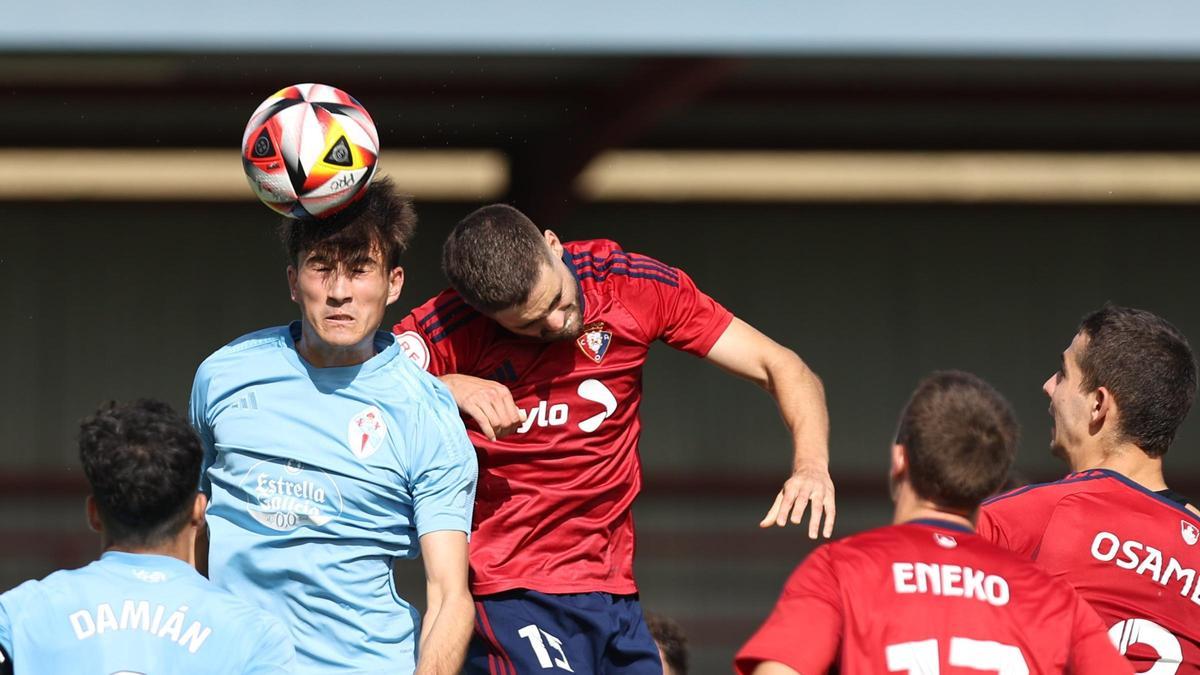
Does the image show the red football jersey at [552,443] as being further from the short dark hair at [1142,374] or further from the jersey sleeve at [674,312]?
the short dark hair at [1142,374]

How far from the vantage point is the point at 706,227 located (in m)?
15.1

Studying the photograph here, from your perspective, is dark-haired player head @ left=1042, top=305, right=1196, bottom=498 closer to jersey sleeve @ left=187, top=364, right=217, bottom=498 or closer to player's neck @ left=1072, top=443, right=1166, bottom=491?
player's neck @ left=1072, top=443, right=1166, bottom=491

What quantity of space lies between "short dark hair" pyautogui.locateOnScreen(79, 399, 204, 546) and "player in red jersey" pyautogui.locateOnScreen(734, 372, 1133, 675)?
4.11ft

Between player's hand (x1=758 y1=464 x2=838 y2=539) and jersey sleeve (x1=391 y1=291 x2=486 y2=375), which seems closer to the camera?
player's hand (x1=758 y1=464 x2=838 y2=539)

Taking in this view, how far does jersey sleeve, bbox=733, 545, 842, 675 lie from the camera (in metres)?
2.88

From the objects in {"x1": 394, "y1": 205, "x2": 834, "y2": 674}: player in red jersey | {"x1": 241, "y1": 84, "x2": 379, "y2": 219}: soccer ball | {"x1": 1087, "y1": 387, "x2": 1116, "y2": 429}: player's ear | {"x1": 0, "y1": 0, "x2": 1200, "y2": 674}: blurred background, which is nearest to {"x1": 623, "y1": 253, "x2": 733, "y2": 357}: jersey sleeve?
{"x1": 394, "y1": 205, "x2": 834, "y2": 674}: player in red jersey

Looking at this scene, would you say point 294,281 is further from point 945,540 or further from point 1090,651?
point 1090,651

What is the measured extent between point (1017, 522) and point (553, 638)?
1.42 m

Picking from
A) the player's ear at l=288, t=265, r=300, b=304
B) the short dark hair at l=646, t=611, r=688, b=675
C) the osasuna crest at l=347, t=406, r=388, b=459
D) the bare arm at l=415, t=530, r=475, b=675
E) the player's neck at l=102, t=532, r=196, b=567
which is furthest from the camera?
the short dark hair at l=646, t=611, r=688, b=675

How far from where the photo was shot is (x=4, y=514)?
1467 centimetres

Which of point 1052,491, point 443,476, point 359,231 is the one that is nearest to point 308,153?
point 359,231

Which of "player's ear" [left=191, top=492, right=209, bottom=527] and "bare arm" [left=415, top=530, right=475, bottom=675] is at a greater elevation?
"player's ear" [left=191, top=492, right=209, bottom=527]

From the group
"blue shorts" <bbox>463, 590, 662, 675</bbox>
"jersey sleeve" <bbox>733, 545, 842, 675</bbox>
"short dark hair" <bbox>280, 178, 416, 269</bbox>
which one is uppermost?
"short dark hair" <bbox>280, 178, 416, 269</bbox>

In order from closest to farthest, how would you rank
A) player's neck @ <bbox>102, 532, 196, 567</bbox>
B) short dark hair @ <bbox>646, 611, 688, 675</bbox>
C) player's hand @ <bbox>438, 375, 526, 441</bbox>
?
player's neck @ <bbox>102, 532, 196, 567</bbox>
player's hand @ <bbox>438, 375, 526, 441</bbox>
short dark hair @ <bbox>646, 611, 688, 675</bbox>
